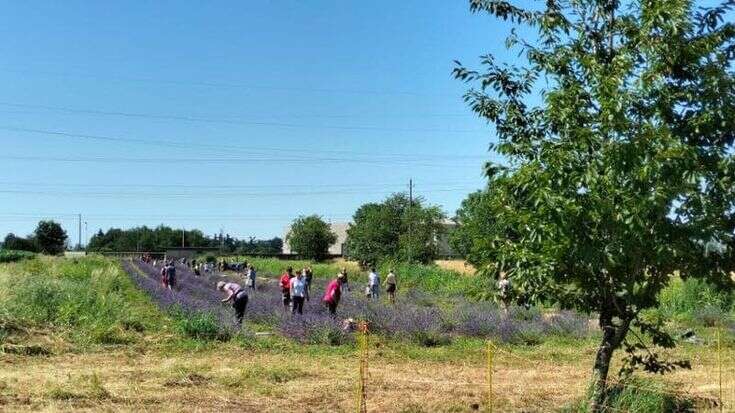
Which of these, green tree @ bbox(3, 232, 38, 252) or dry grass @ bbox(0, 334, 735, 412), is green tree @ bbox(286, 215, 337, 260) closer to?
green tree @ bbox(3, 232, 38, 252)

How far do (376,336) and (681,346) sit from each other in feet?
21.2

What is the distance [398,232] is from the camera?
73.1 m

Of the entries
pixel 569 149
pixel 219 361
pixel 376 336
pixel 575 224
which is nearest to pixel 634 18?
pixel 569 149

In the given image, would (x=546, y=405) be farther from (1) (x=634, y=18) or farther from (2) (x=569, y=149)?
(1) (x=634, y=18)

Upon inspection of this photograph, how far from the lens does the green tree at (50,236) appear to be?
4990 inches

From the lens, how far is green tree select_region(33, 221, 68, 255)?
127 m

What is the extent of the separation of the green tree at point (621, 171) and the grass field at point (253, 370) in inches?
65.9

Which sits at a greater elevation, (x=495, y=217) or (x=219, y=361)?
(x=495, y=217)

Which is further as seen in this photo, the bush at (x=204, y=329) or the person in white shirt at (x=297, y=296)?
the person in white shirt at (x=297, y=296)

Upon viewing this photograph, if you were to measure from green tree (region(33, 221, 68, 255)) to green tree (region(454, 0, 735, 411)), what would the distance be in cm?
12904

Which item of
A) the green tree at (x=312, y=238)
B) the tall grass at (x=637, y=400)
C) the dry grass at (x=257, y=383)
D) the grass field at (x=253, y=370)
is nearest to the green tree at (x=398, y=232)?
the green tree at (x=312, y=238)

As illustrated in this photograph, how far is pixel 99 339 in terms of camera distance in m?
14.9

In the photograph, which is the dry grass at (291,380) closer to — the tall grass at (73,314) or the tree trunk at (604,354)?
the tree trunk at (604,354)

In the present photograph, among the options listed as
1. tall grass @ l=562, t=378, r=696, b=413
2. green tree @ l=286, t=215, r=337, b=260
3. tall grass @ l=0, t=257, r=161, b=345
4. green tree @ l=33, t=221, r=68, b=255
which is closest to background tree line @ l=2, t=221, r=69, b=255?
green tree @ l=33, t=221, r=68, b=255
